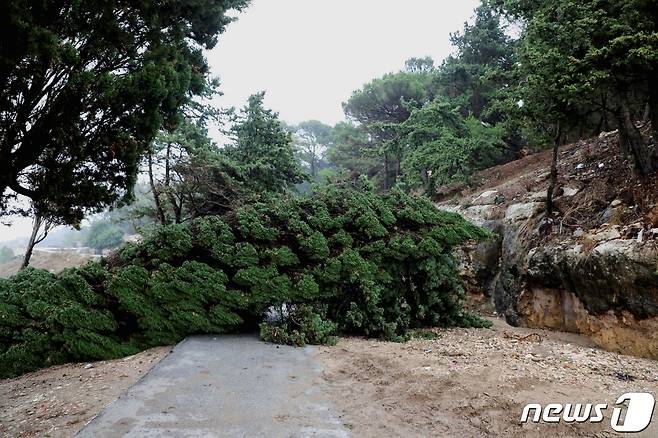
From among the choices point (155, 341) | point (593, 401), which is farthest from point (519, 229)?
point (155, 341)

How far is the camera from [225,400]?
3.23 meters

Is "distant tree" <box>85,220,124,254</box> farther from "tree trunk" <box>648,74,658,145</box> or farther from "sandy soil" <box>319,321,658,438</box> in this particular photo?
"tree trunk" <box>648,74,658,145</box>

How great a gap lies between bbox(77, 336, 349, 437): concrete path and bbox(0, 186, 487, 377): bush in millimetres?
775

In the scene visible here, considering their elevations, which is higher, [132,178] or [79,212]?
[132,178]

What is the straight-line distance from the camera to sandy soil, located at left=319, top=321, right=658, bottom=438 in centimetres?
286

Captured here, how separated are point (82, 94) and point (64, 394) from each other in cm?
330

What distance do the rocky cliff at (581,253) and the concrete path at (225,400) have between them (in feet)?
15.3

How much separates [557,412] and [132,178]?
573cm

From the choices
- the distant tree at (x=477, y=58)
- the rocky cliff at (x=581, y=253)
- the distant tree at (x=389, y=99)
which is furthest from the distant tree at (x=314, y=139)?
the rocky cliff at (x=581, y=253)

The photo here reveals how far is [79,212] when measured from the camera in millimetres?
5711

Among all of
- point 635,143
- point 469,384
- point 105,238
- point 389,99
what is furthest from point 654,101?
point 105,238

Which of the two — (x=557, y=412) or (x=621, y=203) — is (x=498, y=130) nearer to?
(x=621, y=203)

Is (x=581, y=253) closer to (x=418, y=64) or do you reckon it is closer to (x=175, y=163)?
(x=175, y=163)

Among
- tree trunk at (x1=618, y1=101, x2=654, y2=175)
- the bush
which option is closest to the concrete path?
the bush
